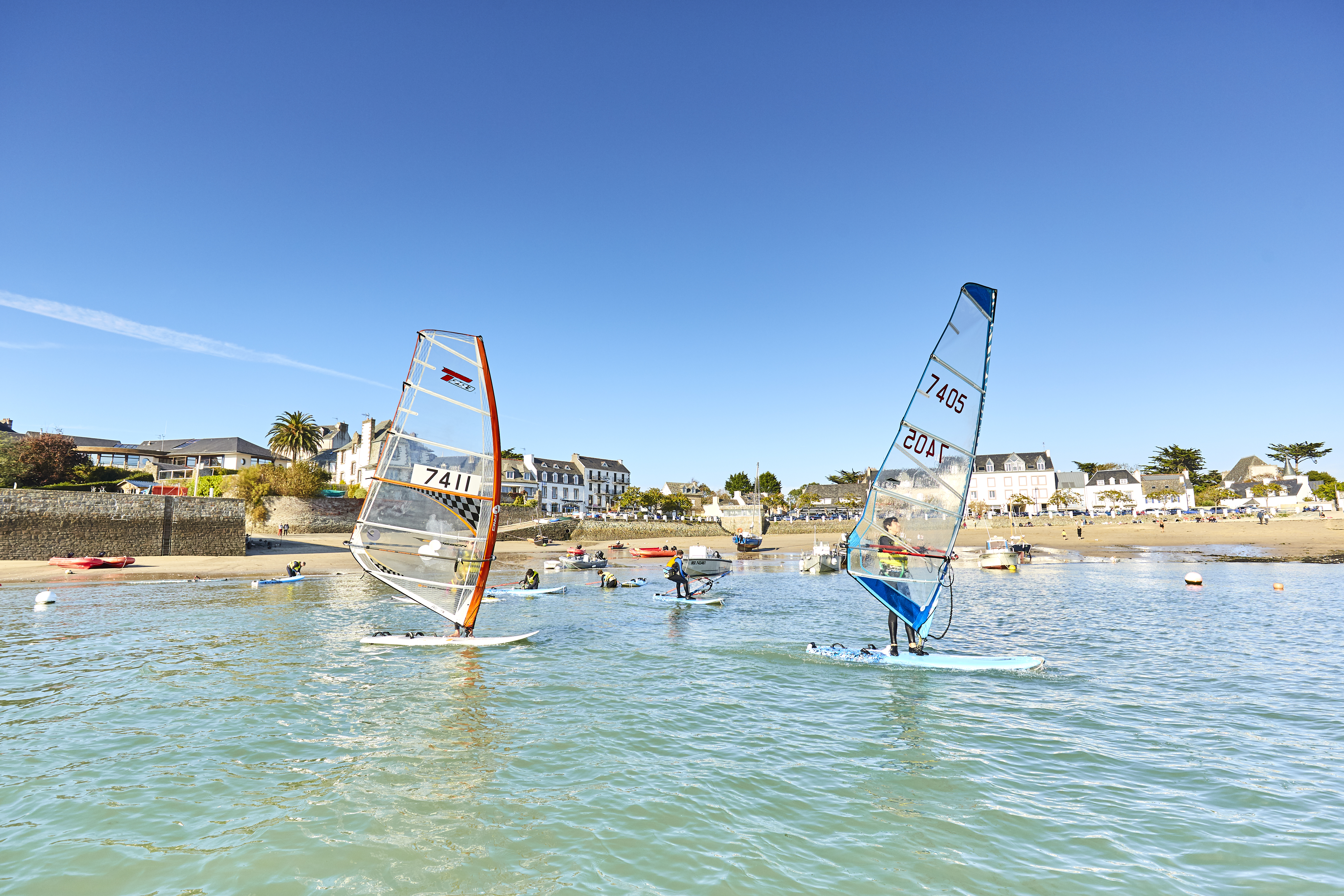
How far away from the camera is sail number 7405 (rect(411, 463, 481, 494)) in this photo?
1250 cm

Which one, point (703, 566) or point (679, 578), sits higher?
point (679, 578)

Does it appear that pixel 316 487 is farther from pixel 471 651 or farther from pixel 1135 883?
pixel 1135 883

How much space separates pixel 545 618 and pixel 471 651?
5.38 m

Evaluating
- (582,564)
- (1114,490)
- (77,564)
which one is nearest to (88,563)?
(77,564)

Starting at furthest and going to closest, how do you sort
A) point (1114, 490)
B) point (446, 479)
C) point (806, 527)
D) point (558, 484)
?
1. point (1114, 490)
2. point (558, 484)
3. point (806, 527)
4. point (446, 479)

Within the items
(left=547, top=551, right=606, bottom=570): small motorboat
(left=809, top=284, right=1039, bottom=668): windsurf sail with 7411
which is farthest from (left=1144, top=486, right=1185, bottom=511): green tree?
(left=809, top=284, right=1039, bottom=668): windsurf sail with 7411

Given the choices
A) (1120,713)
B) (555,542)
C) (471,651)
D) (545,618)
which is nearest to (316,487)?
(555,542)

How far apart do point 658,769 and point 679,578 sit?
1628cm

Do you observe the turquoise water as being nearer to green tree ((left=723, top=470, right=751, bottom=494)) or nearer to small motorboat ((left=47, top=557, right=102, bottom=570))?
small motorboat ((left=47, top=557, right=102, bottom=570))

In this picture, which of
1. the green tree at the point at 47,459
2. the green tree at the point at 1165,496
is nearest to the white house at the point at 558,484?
the green tree at the point at 47,459

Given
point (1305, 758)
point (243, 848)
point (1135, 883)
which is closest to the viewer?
point (1135, 883)

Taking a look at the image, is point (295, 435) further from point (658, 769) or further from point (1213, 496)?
point (1213, 496)

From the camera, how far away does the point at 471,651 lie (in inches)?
566

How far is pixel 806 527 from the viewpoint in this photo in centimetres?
8425
